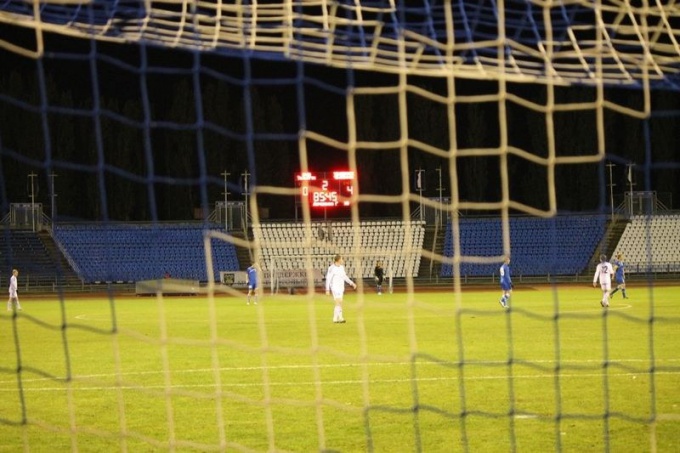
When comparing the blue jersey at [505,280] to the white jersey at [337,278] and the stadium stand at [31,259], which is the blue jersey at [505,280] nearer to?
the white jersey at [337,278]

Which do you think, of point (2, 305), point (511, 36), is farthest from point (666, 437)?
point (2, 305)

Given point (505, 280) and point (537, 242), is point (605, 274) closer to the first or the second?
point (505, 280)

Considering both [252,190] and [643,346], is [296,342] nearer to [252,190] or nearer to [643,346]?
[643,346]

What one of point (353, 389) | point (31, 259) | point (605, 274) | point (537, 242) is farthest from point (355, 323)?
point (31, 259)

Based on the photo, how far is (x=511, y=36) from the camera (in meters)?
7.57

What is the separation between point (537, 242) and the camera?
46.2 metres

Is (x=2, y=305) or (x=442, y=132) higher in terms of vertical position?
(x=442, y=132)

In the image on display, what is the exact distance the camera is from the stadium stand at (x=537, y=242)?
4488 cm

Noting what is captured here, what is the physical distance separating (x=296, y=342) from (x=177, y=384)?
526 centimetres

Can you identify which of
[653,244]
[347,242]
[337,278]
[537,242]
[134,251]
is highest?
[337,278]

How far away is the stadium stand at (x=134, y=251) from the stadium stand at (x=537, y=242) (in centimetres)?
1212

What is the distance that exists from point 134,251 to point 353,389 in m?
32.4

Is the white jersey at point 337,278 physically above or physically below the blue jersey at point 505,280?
above

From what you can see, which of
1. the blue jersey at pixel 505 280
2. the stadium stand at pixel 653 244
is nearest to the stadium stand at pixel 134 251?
the blue jersey at pixel 505 280
